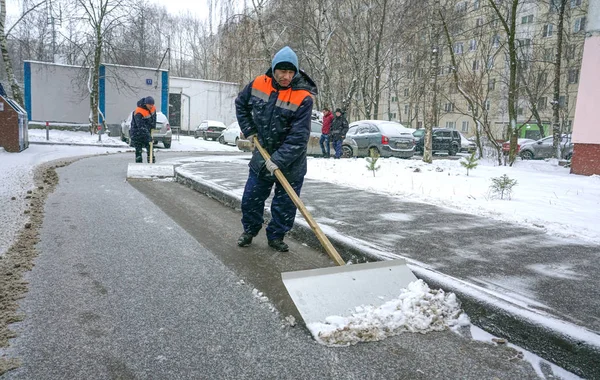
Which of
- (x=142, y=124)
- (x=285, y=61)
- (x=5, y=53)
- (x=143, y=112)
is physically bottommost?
(x=142, y=124)

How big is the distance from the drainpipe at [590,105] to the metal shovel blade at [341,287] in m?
9.61

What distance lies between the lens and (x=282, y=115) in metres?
3.73

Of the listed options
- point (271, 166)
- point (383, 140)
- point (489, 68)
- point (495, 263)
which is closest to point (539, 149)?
point (489, 68)

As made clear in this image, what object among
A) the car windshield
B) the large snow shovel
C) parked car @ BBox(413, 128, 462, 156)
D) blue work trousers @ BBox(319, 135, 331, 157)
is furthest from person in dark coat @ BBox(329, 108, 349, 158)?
the large snow shovel

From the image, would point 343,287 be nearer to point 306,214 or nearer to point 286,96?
point 306,214

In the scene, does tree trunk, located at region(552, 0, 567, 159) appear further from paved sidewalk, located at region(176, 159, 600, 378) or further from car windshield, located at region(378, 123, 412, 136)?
paved sidewalk, located at region(176, 159, 600, 378)

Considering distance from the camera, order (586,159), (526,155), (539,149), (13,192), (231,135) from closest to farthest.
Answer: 1. (13,192)
2. (586,159)
3. (539,149)
4. (526,155)
5. (231,135)

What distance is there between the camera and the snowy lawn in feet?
15.7

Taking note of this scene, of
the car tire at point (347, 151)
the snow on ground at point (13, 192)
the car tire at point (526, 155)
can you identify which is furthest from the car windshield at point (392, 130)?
the car tire at point (526, 155)

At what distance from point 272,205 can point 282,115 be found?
829 millimetres

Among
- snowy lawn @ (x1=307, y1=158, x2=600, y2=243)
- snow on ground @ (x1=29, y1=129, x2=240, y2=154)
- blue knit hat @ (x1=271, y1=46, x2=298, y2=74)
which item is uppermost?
blue knit hat @ (x1=271, y1=46, x2=298, y2=74)

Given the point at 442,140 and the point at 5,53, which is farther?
the point at 442,140

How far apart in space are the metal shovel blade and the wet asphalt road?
0.15 metres

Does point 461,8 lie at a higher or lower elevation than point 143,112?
higher
